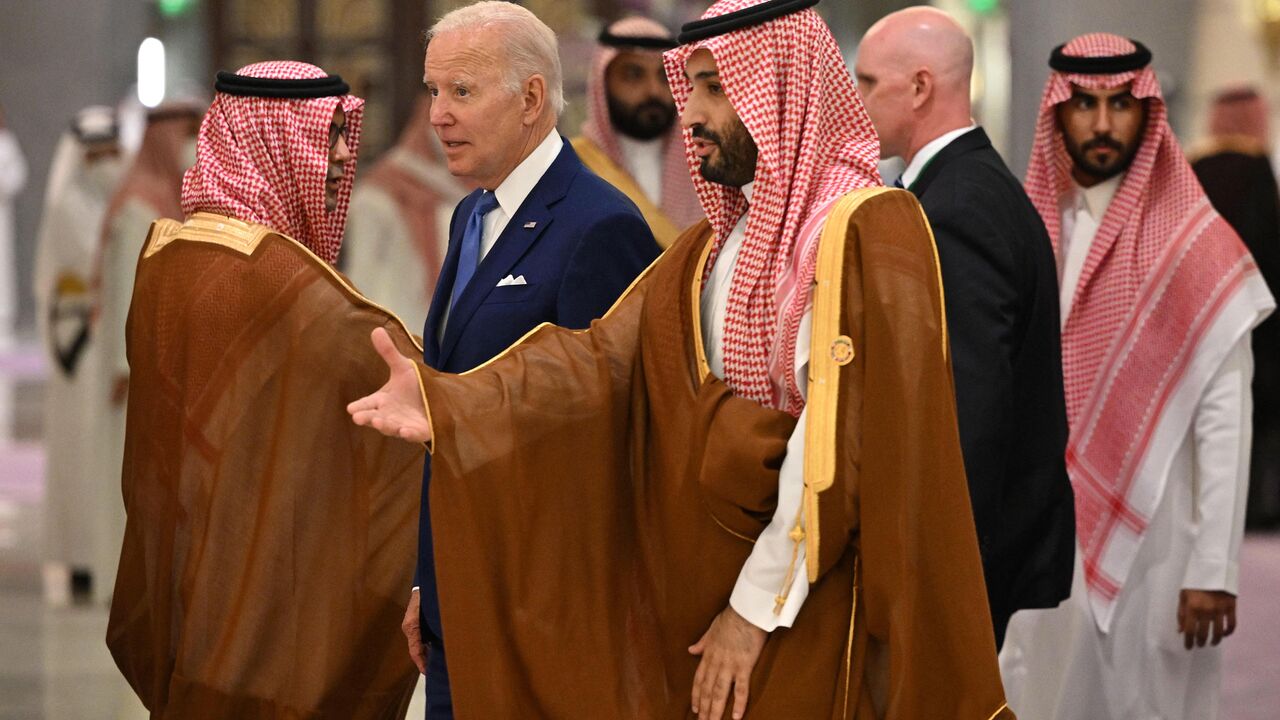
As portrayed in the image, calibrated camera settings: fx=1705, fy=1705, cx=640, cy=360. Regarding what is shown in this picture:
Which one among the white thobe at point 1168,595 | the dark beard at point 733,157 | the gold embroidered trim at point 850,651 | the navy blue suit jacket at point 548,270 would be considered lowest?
the white thobe at point 1168,595

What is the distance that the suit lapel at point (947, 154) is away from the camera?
11.1 feet

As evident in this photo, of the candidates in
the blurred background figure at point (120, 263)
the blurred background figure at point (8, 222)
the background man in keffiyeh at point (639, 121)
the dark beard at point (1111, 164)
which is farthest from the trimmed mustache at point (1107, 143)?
the blurred background figure at point (8, 222)

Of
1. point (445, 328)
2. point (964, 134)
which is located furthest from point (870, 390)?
point (964, 134)

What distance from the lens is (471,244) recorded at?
300 cm

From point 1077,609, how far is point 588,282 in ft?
5.90

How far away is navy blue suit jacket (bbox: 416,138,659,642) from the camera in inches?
111

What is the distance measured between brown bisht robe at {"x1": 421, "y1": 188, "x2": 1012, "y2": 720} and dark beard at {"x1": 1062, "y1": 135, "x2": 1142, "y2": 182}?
5.52ft

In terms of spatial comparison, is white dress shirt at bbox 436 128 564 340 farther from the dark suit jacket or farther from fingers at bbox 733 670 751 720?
fingers at bbox 733 670 751 720

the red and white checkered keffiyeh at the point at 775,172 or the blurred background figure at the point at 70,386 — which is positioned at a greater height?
the red and white checkered keffiyeh at the point at 775,172

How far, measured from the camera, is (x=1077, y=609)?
13.2 ft

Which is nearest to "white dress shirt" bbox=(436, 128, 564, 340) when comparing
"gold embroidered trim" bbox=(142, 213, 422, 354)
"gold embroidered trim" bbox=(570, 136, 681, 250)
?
"gold embroidered trim" bbox=(142, 213, 422, 354)

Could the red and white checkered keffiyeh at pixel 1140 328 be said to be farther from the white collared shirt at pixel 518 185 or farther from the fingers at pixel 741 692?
the fingers at pixel 741 692

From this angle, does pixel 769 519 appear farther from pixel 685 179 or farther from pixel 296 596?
pixel 685 179

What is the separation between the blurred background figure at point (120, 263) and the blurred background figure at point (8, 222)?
1058 cm
